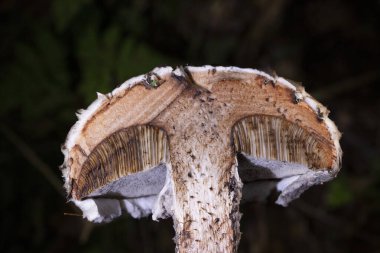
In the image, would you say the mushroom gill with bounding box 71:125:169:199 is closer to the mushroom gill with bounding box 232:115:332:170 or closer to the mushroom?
the mushroom

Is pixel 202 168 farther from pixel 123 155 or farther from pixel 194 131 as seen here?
pixel 123 155

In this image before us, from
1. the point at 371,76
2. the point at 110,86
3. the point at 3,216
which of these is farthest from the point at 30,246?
the point at 371,76

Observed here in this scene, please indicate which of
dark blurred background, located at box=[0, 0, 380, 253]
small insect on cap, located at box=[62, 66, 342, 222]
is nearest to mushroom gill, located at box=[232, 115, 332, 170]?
small insect on cap, located at box=[62, 66, 342, 222]

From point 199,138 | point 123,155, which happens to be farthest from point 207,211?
point 123,155

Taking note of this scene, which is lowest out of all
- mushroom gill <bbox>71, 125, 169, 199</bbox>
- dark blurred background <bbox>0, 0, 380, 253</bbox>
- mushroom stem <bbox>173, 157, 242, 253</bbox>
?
mushroom stem <bbox>173, 157, 242, 253</bbox>

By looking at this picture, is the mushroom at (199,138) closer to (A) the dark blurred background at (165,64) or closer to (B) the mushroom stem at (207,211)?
(B) the mushroom stem at (207,211)

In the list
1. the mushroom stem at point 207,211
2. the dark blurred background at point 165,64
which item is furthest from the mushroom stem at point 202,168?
the dark blurred background at point 165,64
